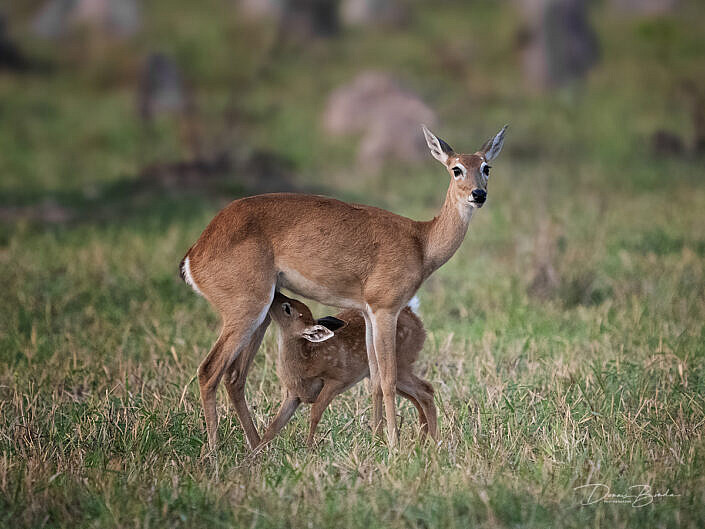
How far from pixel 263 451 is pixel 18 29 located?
2136cm

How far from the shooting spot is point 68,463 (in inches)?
196

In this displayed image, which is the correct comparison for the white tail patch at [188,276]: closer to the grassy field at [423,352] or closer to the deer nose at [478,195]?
the grassy field at [423,352]

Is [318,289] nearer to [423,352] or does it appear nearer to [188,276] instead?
[188,276]

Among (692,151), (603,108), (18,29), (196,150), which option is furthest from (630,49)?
(18,29)

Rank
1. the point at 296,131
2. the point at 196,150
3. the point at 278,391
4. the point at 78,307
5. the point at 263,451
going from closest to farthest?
the point at 263,451 < the point at 278,391 < the point at 78,307 < the point at 196,150 < the point at 296,131

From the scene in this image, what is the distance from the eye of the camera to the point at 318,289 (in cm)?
555

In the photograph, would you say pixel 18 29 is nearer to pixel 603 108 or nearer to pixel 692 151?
pixel 603 108

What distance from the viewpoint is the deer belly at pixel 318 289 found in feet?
18.1

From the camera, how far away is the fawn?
5641mm

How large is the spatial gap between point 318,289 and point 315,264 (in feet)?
0.48

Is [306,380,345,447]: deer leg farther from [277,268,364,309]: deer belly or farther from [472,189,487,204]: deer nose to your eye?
[472,189,487,204]: deer nose

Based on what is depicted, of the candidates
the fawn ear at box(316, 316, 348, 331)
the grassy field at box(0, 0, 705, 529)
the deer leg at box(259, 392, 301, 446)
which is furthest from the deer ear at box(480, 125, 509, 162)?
the deer leg at box(259, 392, 301, 446)

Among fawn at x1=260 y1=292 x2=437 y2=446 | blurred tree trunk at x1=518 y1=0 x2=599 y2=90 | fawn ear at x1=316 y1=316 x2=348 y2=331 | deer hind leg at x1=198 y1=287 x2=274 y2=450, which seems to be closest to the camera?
deer hind leg at x1=198 y1=287 x2=274 y2=450
